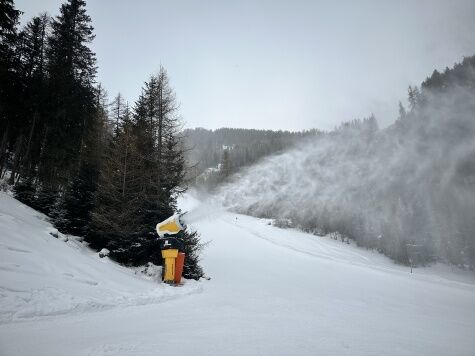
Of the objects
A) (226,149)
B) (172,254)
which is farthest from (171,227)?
(226,149)

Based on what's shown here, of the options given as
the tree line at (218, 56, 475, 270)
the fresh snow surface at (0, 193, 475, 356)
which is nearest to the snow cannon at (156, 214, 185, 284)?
the fresh snow surface at (0, 193, 475, 356)

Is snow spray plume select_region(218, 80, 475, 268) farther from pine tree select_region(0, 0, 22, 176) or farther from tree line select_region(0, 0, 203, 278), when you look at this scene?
pine tree select_region(0, 0, 22, 176)

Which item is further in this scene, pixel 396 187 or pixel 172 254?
pixel 396 187

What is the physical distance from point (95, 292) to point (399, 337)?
224 inches

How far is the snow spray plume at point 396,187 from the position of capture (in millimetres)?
45656

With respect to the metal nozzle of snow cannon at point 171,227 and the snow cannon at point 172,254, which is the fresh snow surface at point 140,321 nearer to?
the snow cannon at point 172,254

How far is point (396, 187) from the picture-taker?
53.5 meters

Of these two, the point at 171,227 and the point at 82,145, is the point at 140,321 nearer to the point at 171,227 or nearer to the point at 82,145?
the point at 171,227

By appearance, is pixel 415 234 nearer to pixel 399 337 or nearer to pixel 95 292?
pixel 399 337

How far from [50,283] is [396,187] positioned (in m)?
61.0

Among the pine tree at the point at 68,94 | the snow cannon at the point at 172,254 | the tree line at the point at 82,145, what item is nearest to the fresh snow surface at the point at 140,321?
the snow cannon at the point at 172,254

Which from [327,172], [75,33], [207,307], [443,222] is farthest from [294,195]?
[207,307]

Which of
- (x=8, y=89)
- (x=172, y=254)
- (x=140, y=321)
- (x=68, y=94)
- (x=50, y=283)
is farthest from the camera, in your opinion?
(x=68, y=94)

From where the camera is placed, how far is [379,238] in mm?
46875
